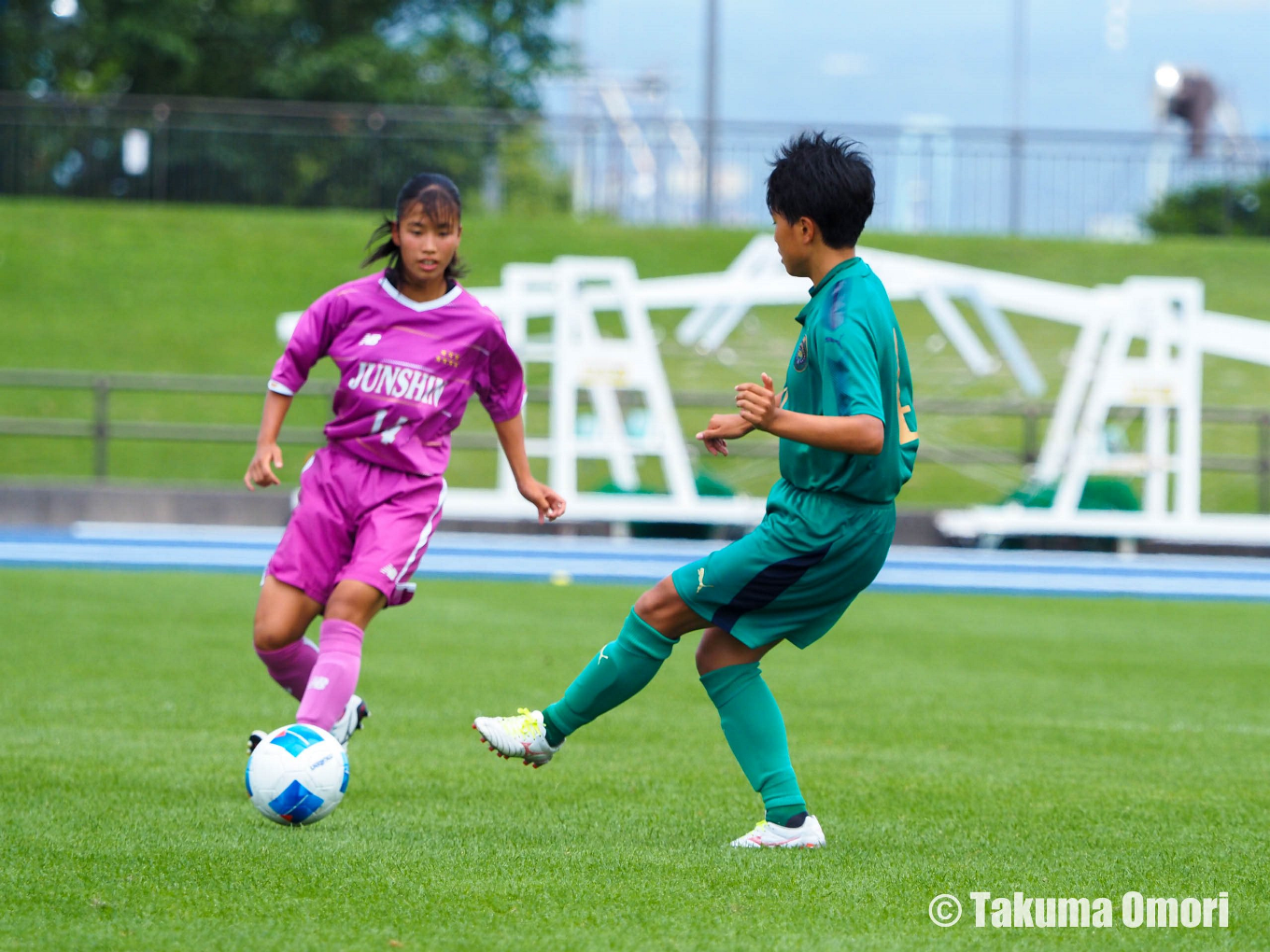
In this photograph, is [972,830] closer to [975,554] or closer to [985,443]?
[975,554]

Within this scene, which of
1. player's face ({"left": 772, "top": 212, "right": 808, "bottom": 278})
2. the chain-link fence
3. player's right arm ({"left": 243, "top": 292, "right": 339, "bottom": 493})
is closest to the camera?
player's face ({"left": 772, "top": 212, "right": 808, "bottom": 278})

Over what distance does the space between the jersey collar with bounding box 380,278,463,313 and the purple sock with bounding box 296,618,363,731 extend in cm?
98

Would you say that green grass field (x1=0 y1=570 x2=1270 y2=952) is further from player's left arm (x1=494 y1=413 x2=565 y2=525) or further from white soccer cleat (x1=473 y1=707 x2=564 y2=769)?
player's left arm (x1=494 y1=413 x2=565 y2=525)

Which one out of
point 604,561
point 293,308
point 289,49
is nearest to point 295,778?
point 604,561

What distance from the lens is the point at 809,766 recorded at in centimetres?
540

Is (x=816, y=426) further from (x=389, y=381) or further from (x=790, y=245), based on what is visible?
(x=389, y=381)

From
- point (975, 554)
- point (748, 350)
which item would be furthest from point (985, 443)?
point (975, 554)

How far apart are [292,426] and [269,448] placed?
661 inches

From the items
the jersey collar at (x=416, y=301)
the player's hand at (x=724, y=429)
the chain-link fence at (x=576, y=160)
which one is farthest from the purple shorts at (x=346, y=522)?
the chain-link fence at (x=576, y=160)

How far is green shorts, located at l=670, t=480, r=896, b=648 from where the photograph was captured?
3.96 m

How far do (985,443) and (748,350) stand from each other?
3362 millimetres

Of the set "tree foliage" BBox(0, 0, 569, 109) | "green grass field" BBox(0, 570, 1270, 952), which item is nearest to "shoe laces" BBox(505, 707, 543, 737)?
"green grass field" BBox(0, 570, 1270, 952)

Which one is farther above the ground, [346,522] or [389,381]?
[389,381]

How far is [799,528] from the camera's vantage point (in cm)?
395
